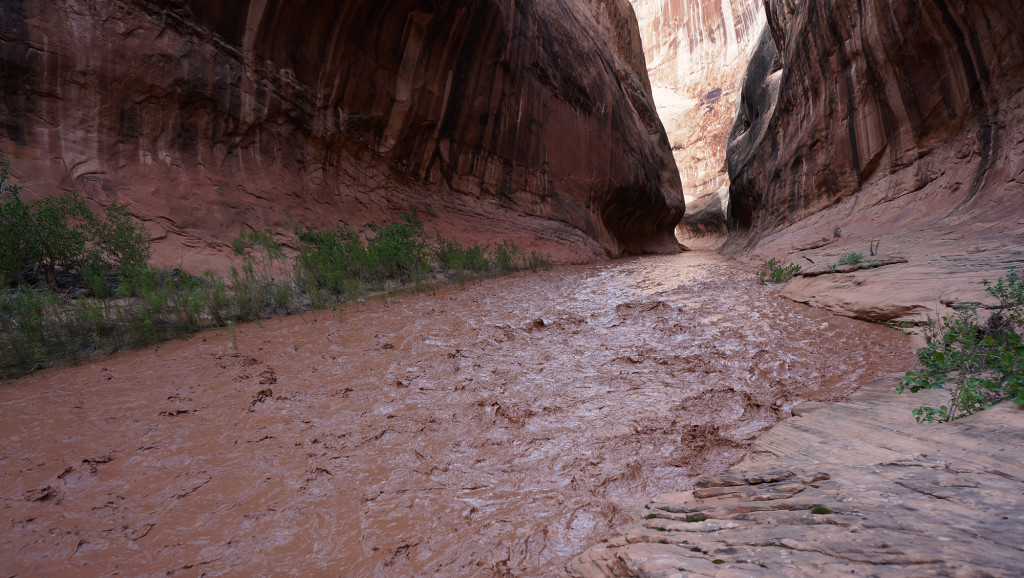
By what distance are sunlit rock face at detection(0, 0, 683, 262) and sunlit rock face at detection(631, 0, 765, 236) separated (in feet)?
84.1

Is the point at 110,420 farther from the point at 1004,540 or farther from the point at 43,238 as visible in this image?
the point at 43,238

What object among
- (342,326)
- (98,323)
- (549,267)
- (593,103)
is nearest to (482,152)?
(549,267)

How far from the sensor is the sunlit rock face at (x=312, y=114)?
661 centimetres

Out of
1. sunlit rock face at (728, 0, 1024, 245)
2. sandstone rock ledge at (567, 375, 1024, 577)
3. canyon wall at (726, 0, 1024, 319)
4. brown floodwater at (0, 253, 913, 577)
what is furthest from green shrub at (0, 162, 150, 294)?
sunlit rock face at (728, 0, 1024, 245)

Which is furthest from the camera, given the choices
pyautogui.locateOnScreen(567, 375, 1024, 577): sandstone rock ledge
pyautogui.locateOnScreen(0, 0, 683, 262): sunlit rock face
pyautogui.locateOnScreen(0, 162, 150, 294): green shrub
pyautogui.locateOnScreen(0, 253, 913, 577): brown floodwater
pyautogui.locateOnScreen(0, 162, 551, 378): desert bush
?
pyautogui.locateOnScreen(0, 0, 683, 262): sunlit rock face

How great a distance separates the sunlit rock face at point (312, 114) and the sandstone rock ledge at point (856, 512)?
8162mm

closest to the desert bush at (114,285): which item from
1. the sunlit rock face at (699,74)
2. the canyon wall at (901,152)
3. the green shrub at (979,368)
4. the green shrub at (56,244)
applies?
the green shrub at (56,244)

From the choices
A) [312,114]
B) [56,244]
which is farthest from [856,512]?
[312,114]

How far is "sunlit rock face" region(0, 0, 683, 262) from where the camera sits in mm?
6605

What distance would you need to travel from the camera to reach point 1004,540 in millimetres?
741

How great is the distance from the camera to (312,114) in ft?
31.1

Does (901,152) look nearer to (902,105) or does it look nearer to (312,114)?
(902,105)

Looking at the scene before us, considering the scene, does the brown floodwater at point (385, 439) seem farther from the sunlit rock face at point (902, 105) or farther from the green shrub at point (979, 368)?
the sunlit rock face at point (902, 105)

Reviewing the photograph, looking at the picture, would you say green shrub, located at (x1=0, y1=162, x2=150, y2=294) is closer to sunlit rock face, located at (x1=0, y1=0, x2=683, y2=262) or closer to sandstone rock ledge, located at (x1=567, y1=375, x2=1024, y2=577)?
sunlit rock face, located at (x1=0, y1=0, x2=683, y2=262)
